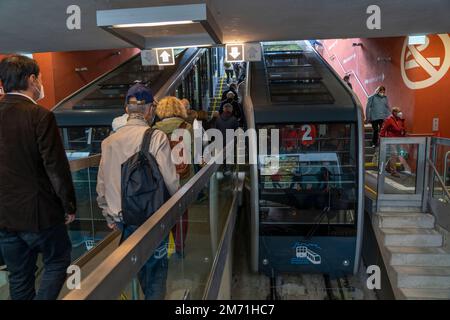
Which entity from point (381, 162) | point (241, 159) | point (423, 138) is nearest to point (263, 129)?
point (241, 159)

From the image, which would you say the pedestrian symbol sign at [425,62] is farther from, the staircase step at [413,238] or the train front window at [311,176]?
the train front window at [311,176]

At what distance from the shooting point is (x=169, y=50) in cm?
803

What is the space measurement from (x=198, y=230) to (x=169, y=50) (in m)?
5.93

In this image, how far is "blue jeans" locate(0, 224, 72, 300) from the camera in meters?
2.00

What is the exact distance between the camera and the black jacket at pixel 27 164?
1906 millimetres

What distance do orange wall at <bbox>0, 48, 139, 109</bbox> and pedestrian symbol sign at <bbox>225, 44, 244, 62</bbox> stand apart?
181 inches

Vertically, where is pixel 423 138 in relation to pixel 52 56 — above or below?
below

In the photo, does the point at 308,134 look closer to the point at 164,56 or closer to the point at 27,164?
the point at 164,56

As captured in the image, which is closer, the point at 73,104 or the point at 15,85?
the point at 15,85

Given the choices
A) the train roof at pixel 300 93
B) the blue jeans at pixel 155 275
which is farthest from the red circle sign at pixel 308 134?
the blue jeans at pixel 155 275

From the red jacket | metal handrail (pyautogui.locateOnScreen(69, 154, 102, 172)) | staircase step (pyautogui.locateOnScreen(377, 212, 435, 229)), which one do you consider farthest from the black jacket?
the red jacket

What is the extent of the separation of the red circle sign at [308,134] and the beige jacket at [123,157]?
12.2ft
